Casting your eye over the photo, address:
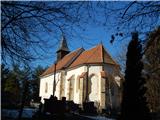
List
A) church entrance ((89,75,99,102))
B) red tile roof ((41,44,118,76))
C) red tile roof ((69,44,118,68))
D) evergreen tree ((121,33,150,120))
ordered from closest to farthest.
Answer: evergreen tree ((121,33,150,120))
church entrance ((89,75,99,102))
red tile roof ((69,44,118,68))
red tile roof ((41,44,118,76))

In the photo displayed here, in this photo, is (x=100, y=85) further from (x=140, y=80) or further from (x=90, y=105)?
(x=140, y=80)

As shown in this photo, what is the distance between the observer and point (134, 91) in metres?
14.8

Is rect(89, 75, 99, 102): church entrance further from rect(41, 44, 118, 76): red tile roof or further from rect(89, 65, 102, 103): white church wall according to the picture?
rect(41, 44, 118, 76): red tile roof

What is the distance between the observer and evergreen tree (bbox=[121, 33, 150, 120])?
46.8 feet

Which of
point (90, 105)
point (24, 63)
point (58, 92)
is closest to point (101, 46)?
point (58, 92)

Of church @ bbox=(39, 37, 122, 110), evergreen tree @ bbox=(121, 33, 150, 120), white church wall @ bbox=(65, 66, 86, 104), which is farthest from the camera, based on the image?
white church wall @ bbox=(65, 66, 86, 104)

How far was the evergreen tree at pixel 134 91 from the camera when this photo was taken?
14273mm

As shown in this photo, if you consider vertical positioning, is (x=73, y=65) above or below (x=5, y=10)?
above

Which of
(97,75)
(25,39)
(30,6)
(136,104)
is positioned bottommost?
(136,104)

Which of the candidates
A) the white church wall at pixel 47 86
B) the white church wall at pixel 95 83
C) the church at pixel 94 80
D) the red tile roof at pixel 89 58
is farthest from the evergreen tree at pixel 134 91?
the white church wall at pixel 47 86

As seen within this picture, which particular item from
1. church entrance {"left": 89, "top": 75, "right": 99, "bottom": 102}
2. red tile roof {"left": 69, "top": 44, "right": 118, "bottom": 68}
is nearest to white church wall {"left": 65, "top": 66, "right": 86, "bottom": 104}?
red tile roof {"left": 69, "top": 44, "right": 118, "bottom": 68}

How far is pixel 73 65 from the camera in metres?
54.5

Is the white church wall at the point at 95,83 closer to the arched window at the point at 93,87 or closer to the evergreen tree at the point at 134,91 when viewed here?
the arched window at the point at 93,87

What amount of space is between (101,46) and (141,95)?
38.7 meters
